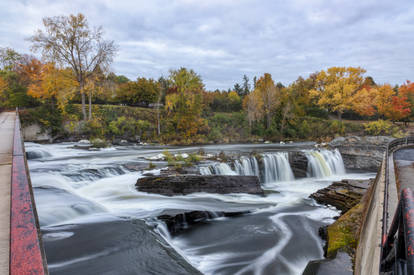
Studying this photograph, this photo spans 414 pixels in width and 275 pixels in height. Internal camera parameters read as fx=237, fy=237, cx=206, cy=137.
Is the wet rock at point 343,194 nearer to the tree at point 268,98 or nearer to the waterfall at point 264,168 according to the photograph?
the waterfall at point 264,168

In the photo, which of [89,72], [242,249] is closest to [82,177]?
[242,249]

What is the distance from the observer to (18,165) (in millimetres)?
3992

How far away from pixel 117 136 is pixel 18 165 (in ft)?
78.8

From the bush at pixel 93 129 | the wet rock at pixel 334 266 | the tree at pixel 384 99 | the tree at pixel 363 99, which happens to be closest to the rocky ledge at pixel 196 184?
the wet rock at pixel 334 266

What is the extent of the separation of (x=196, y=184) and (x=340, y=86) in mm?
37688

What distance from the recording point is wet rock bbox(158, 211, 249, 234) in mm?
7245

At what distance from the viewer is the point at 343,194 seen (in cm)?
911

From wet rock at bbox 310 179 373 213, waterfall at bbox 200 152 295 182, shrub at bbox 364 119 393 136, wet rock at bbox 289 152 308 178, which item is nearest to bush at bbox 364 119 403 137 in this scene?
shrub at bbox 364 119 393 136

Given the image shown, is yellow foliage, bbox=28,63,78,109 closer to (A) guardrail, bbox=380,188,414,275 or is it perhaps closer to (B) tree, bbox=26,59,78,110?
(B) tree, bbox=26,59,78,110

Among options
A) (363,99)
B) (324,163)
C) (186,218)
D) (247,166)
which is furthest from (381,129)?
(186,218)

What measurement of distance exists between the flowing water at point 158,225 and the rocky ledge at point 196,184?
315 mm

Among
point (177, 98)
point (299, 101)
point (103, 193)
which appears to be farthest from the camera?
point (299, 101)

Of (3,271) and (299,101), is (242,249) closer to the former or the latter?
(3,271)

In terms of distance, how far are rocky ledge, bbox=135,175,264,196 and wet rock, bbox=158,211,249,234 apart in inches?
81.0
